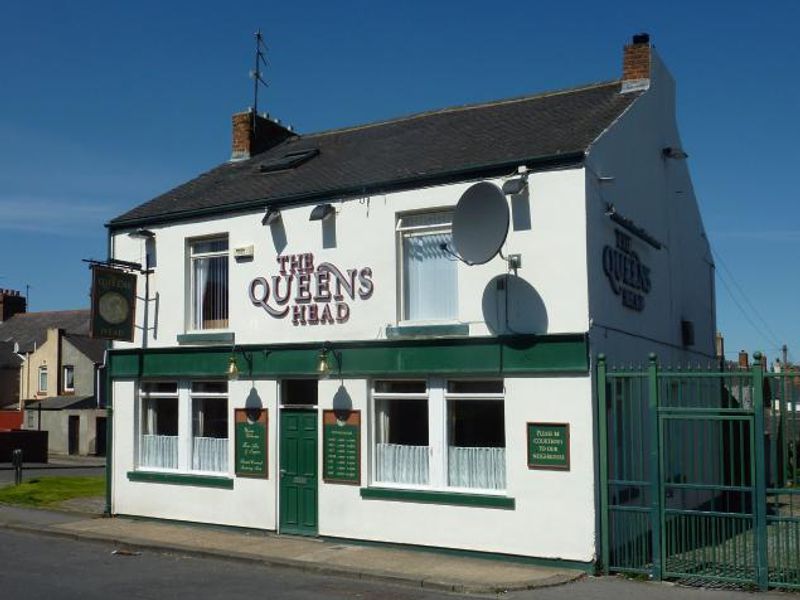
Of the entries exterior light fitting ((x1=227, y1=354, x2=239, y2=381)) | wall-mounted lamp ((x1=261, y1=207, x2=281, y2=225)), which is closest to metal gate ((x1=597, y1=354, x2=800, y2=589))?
wall-mounted lamp ((x1=261, y1=207, x2=281, y2=225))

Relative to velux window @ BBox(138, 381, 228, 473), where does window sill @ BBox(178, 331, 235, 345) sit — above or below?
above

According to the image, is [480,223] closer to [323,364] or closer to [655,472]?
[323,364]

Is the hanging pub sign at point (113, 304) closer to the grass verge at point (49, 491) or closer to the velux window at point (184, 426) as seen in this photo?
the velux window at point (184, 426)

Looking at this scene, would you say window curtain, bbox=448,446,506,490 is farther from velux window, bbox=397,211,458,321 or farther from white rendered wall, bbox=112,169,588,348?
velux window, bbox=397,211,458,321

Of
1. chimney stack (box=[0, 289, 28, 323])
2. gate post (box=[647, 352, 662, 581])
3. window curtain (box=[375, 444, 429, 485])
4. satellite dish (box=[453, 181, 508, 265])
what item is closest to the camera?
gate post (box=[647, 352, 662, 581])

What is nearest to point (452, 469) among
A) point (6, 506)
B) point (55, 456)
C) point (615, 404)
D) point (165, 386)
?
point (615, 404)

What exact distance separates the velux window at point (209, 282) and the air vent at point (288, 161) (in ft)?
6.54

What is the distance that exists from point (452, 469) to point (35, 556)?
6.39 meters

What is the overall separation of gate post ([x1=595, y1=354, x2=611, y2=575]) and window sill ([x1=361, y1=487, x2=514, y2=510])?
1.32 m

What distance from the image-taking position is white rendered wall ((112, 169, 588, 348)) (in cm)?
1279

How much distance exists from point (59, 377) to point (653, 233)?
137 feet

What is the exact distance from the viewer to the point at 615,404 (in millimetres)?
12508

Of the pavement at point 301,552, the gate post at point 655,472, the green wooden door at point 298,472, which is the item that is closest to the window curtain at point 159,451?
the pavement at point 301,552

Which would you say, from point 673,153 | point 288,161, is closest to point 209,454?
point 288,161
